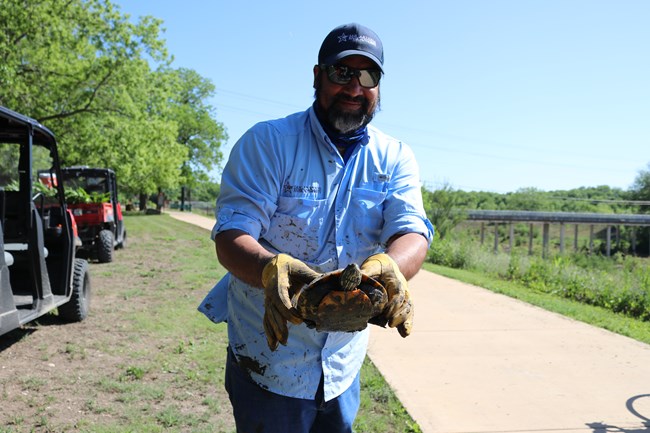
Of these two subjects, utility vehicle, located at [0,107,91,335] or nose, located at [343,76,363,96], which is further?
utility vehicle, located at [0,107,91,335]

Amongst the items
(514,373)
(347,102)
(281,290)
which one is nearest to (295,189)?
(347,102)

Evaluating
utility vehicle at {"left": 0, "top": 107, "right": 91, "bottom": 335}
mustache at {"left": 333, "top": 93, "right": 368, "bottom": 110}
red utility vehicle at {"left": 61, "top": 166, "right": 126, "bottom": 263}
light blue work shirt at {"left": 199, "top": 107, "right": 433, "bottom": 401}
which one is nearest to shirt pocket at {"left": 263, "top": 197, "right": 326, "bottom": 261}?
light blue work shirt at {"left": 199, "top": 107, "right": 433, "bottom": 401}

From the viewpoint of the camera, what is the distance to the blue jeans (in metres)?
1.92

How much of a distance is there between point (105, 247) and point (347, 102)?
10970mm

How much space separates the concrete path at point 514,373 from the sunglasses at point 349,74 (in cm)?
276

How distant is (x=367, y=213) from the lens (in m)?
1.96

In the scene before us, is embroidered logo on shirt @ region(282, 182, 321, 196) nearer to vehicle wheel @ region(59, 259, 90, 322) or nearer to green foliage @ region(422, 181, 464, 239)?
vehicle wheel @ region(59, 259, 90, 322)

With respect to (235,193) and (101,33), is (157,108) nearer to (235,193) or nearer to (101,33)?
(101,33)

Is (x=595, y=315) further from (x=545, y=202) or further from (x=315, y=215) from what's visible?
(x=545, y=202)

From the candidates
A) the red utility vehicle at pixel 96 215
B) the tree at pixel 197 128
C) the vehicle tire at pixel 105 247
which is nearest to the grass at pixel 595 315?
the vehicle tire at pixel 105 247

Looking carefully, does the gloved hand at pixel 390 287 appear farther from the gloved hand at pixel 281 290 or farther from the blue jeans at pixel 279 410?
the blue jeans at pixel 279 410

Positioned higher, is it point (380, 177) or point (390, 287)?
point (380, 177)

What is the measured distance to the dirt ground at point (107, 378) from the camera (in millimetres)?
3936

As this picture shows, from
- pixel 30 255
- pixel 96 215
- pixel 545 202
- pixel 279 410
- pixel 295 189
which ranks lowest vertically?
pixel 279 410
